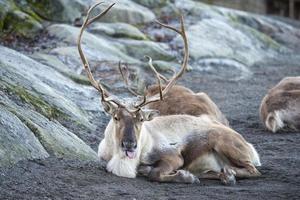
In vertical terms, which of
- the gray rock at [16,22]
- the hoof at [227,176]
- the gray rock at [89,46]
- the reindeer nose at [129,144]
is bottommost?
the gray rock at [89,46]

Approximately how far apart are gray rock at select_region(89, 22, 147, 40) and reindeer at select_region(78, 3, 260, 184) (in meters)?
7.68

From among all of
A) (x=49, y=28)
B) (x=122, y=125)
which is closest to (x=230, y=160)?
(x=122, y=125)

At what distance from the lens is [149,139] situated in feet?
21.3

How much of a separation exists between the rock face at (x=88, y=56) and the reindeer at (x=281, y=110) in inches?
83.5

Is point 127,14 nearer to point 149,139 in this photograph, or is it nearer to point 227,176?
point 149,139

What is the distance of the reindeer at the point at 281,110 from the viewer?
28.6 ft

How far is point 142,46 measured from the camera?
13930 millimetres

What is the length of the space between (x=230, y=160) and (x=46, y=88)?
9.03 ft

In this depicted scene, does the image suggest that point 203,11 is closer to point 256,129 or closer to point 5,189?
point 256,129

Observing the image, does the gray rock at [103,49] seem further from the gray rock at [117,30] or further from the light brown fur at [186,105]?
the light brown fur at [186,105]

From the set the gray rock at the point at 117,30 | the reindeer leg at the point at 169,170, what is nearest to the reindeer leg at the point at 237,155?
the reindeer leg at the point at 169,170

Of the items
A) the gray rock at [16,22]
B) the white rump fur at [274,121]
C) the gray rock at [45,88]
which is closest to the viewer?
the gray rock at [45,88]

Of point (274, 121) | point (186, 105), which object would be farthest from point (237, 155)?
point (274, 121)

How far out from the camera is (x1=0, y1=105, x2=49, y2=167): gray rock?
562 cm
